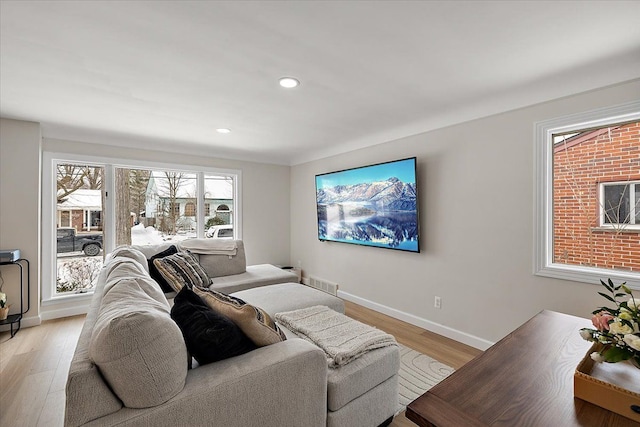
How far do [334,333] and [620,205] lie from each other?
2.27 metres

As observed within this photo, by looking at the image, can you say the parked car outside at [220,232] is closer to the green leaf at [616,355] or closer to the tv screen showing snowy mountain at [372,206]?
the tv screen showing snowy mountain at [372,206]

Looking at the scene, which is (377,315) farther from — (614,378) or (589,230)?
(614,378)

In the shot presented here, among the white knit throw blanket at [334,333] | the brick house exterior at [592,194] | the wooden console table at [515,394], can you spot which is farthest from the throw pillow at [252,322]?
the brick house exterior at [592,194]

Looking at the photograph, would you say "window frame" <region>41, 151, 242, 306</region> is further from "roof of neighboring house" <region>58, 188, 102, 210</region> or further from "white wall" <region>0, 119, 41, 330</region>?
"white wall" <region>0, 119, 41, 330</region>

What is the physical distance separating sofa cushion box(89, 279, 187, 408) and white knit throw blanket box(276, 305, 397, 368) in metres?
0.82

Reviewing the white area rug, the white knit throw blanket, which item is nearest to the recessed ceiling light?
the white knit throw blanket

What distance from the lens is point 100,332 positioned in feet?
3.23

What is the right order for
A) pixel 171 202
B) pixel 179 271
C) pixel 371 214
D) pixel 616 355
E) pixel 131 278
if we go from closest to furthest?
pixel 616 355
pixel 131 278
pixel 179 271
pixel 371 214
pixel 171 202

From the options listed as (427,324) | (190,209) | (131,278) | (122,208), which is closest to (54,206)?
(122,208)

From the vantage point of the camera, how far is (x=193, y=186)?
14.8 feet

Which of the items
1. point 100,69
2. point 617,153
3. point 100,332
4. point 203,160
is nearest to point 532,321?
point 617,153

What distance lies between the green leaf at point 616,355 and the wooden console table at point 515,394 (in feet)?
0.51

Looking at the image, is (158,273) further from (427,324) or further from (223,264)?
(427,324)

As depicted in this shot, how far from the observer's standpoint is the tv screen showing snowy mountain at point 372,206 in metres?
3.19
